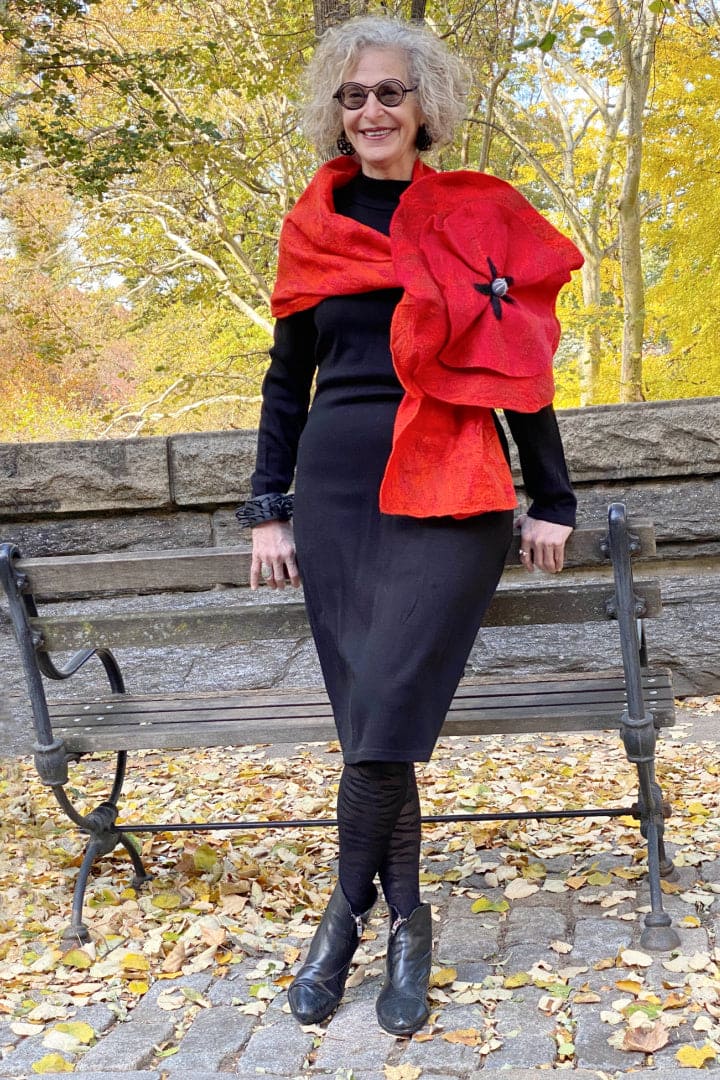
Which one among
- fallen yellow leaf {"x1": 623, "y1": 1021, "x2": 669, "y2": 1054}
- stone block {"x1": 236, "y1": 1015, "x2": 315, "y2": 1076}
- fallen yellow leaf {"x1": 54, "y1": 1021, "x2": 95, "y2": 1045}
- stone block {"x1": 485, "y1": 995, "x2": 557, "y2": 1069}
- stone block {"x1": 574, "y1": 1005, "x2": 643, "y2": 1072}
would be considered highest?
fallen yellow leaf {"x1": 623, "y1": 1021, "x2": 669, "y2": 1054}

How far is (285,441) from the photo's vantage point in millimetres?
2629

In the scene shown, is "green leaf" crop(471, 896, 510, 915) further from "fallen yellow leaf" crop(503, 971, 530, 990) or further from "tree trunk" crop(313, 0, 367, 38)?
"tree trunk" crop(313, 0, 367, 38)

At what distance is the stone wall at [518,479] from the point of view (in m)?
4.37

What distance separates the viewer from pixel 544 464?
239cm

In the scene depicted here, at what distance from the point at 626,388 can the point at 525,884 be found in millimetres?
6367

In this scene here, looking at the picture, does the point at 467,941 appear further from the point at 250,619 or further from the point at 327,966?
the point at 250,619

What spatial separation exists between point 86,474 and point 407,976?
9.16 feet

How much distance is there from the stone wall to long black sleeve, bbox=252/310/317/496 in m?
1.82

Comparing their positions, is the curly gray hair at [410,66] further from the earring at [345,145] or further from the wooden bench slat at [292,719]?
the wooden bench slat at [292,719]

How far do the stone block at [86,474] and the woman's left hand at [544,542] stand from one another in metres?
2.36

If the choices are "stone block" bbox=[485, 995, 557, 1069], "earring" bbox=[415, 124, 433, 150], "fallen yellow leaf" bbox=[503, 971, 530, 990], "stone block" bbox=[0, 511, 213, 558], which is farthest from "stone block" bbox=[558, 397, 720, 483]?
"stone block" bbox=[485, 995, 557, 1069]

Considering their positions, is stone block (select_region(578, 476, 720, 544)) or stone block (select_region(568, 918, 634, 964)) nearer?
stone block (select_region(568, 918, 634, 964))

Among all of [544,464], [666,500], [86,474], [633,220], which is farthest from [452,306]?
[633,220]

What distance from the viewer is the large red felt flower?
2207 millimetres
